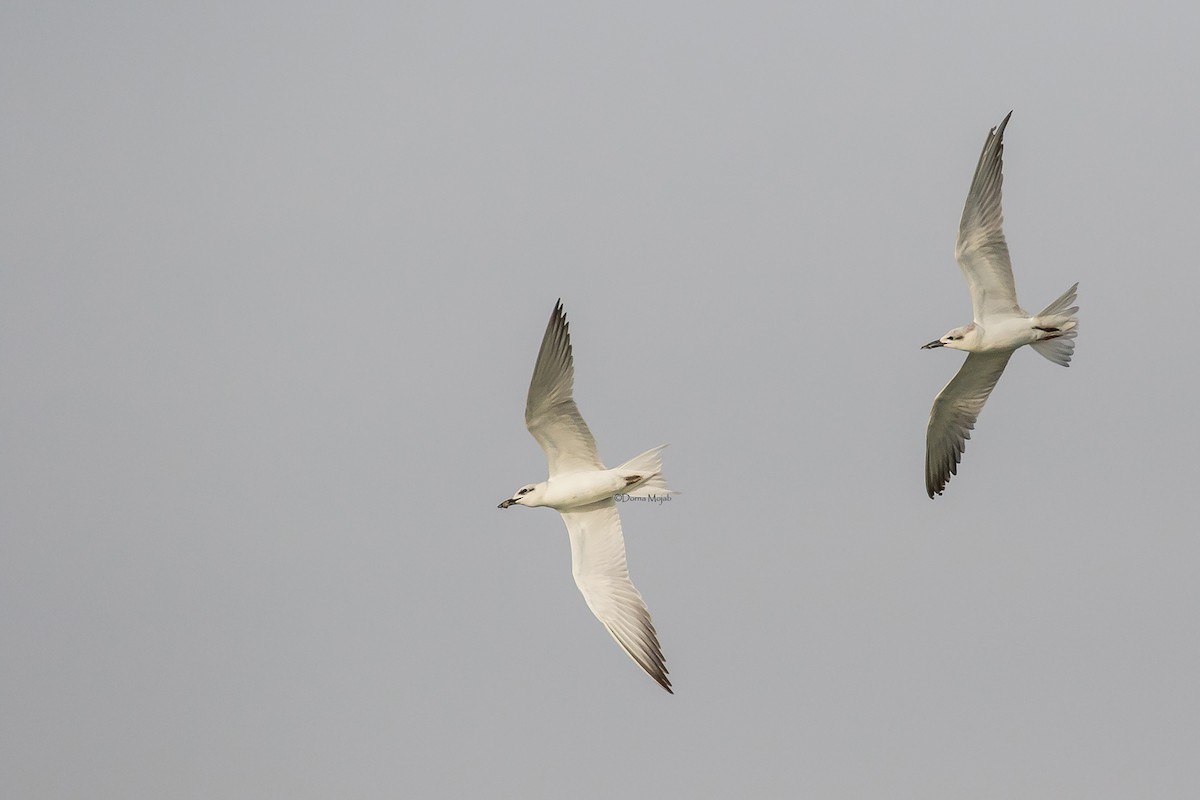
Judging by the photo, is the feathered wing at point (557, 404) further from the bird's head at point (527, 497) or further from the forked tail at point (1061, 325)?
the forked tail at point (1061, 325)

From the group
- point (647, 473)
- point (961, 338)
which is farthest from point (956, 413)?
point (647, 473)

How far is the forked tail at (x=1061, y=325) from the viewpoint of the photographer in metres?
24.8

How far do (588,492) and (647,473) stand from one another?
83cm

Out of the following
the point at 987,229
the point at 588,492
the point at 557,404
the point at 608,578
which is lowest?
the point at 608,578

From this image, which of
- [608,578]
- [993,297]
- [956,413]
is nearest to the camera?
[608,578]

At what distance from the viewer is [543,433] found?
23984 millimetres

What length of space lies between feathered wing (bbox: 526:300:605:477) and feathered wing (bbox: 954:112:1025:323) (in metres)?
5.33

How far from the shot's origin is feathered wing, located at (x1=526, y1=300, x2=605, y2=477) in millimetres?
23500

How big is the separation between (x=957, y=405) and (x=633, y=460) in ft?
19.0

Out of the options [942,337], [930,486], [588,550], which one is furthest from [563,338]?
[930,486]

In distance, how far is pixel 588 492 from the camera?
24031 millimetres

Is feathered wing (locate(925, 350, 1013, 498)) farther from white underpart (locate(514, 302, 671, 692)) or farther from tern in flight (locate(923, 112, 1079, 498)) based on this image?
white underpart (locate(514, 302, 671, 692))

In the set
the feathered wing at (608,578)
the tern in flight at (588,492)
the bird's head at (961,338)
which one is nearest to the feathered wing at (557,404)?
the tern in flight at (588,492)

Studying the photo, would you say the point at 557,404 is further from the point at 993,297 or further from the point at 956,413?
the point at 956,413
